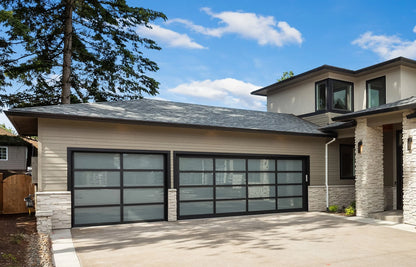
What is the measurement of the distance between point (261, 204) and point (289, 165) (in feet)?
6.29

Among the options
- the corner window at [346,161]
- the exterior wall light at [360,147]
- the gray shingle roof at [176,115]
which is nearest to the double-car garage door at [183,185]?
the gray shingle roof at [176,115]

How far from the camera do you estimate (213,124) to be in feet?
34.9

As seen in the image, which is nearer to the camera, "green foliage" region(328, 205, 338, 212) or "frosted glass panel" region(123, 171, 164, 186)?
"frosted glass panel" region(123, 171, 164, 186)

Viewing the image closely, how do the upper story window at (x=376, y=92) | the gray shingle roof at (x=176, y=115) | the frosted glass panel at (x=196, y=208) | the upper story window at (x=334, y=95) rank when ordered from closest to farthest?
the gray shingle roof at (x=176, y=115), the frosted glass panel at (x=196, y=208), the upper story window at (x=376, y=92), the upper story window at (x=334, y=95)

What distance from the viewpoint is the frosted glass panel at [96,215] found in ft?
30.1

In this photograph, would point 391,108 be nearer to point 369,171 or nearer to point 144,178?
point 369,171

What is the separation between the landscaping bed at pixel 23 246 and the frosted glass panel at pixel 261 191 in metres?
6.69

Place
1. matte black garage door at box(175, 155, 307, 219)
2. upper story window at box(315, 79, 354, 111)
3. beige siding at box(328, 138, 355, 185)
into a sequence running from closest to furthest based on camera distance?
matte black garage door at box(175, 155, 307, 219)
beige siding at box(328, 138, 355, 185)
upper story window at box(315, 79, 354, 111)

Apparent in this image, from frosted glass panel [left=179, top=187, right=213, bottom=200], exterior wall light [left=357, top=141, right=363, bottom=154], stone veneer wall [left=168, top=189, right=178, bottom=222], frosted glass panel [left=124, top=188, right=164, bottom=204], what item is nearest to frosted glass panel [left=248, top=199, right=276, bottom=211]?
frosted glass panel [left=179, top=187, right=213, bottom=200]

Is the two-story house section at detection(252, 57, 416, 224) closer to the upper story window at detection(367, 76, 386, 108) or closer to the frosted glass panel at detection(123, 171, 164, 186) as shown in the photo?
the upper story window at detection(367, 76, 386, 108)

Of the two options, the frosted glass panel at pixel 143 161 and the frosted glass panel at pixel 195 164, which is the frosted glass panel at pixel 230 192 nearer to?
the frosted glass panel at pixel 195 164

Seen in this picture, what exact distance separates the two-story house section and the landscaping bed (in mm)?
9429

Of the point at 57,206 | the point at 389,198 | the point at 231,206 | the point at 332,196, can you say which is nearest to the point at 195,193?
the point at 231,206

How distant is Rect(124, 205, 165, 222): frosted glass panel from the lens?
9.73 meters
